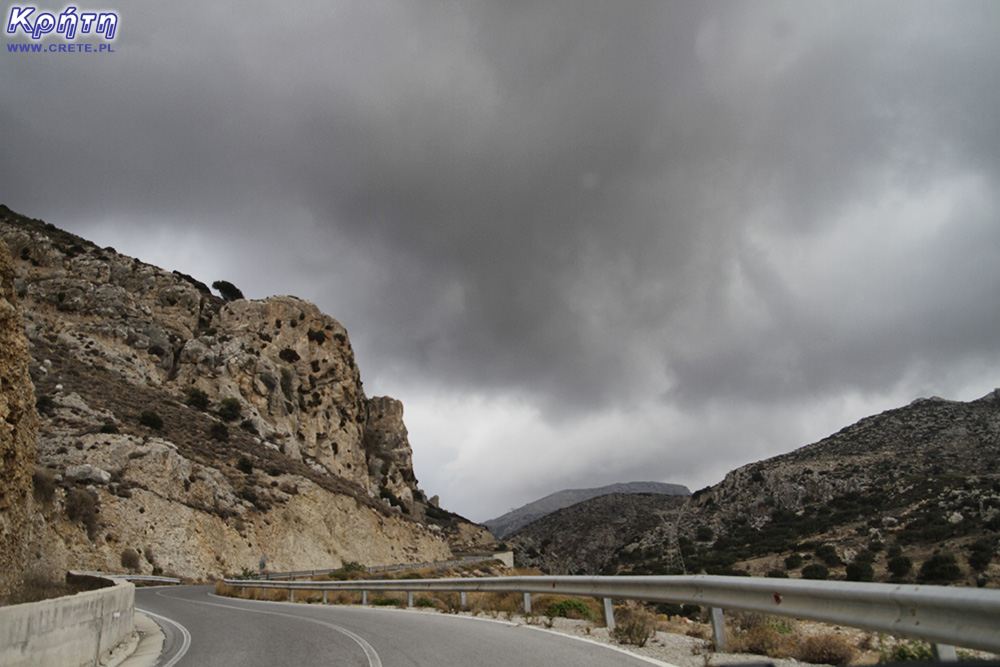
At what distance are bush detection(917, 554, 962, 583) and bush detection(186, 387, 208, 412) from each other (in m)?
60.3

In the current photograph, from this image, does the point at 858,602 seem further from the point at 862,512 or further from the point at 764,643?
the point at 862,512

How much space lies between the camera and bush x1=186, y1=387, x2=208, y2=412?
57531 mm

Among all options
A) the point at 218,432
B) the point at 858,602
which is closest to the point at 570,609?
the point at 858,602

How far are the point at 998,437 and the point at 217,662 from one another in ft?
227

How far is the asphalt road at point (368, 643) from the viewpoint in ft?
24.4

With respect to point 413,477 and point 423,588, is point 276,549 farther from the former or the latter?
point 413,477

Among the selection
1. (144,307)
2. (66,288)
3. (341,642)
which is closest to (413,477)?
(144,307)

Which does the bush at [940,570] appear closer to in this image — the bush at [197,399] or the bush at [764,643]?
the bush at [764,643]

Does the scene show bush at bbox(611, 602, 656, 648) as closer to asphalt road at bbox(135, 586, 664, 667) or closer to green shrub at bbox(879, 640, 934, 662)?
asphalt road at bbox(135, 586, 664, 667)

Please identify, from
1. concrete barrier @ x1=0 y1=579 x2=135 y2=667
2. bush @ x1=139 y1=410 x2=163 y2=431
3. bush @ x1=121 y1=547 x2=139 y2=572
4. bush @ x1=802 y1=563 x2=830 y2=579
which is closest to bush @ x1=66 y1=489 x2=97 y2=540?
bush @ x1=121 y1=547 x2=139 y2=572

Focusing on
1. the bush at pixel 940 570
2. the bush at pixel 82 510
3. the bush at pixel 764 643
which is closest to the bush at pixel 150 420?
the bush at pixel 82 510

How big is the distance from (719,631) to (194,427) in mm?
54366

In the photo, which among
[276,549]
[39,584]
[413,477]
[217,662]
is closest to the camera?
[217,662]

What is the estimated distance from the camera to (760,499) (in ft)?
225
